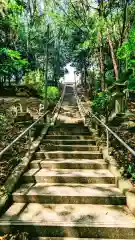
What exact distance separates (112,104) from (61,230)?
27.7ft

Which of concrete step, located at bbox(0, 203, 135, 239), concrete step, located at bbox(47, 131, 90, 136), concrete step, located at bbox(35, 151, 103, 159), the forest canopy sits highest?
the forest canopy

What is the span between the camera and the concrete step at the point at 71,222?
3793mm

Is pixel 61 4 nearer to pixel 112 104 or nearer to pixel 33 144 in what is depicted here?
pixel 112 104

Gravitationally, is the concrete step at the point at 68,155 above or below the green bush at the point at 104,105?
below

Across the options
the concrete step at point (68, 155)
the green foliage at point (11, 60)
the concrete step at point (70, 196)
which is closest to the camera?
the concrete step at point (70, 196)

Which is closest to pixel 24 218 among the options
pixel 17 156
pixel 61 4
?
pixel 17 156

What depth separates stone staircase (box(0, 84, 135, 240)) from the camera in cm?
380

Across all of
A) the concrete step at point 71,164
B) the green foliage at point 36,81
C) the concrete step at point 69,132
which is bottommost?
the concrete step at point 71,164

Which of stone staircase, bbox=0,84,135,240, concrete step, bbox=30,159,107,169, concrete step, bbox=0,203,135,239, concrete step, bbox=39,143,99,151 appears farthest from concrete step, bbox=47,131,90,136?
concrete step, bbox=0,203,135,239

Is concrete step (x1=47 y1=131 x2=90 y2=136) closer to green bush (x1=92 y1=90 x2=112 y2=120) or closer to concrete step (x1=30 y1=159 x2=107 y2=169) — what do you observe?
green bush (x1=92 y1=90 x2=112 y2=120)

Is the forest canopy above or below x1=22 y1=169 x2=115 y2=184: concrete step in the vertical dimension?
above

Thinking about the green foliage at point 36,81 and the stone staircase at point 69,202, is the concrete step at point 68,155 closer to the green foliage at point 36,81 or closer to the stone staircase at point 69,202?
the stone staircase at point 69,202

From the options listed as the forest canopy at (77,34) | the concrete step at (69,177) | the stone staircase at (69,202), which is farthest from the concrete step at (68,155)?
the forest canopy at (77,34)

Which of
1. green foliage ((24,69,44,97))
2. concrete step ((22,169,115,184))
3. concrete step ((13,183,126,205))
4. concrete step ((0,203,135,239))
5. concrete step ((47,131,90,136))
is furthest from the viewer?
green foliage ((24,69,44,97))
